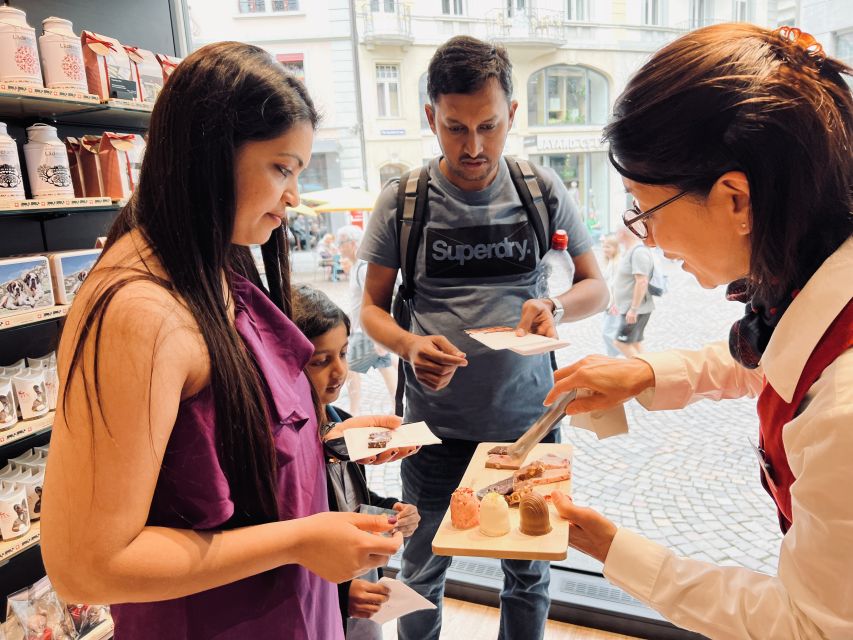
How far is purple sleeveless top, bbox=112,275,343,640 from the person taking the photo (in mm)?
944

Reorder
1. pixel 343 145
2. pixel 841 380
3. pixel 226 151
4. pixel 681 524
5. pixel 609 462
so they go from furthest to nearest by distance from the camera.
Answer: pixel 343 145 → pixel 609 462 → pixel 681 524 → pixel 226 151 → pixel 841 380

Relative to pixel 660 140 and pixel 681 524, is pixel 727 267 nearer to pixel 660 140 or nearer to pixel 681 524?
pixel 660 140

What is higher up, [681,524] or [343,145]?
[343,145]

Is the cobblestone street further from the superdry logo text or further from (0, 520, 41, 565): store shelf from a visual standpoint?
(0, 520, 41, 565): store shelf

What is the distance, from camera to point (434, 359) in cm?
194

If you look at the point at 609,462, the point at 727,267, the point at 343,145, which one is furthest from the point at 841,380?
the point at 343,145

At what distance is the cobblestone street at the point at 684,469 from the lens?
122 inches

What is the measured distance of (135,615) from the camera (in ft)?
3.38

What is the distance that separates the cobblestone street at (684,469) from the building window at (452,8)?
185 centimetres

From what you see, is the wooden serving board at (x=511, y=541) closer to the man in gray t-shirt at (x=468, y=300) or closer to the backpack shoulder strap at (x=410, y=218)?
the man in gray t-shirt at (x=468, y=300)

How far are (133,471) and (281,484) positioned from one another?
283mm

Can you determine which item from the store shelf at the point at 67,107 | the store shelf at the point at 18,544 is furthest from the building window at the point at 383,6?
the store shelf at the point at 18,544

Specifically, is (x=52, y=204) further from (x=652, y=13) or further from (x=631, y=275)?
(x=631, y=275)

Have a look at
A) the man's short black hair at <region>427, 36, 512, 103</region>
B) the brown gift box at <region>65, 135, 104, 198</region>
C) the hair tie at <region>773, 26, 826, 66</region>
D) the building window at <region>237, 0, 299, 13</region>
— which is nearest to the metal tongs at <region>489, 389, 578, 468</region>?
the hair tie at <region>773, 26, 826, 66</region>
